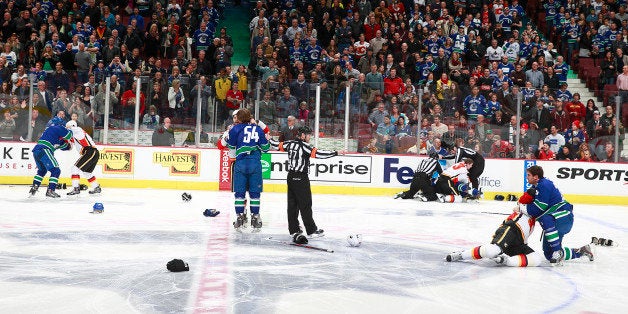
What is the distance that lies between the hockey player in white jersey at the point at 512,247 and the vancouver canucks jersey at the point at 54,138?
8.44 m

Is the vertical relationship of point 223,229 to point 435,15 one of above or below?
below

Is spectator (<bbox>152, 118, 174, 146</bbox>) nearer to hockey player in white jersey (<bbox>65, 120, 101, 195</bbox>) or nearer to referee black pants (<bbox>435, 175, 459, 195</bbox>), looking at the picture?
hockey player in white jersey (<bbox>65, 120, 101, 195</bbox>)

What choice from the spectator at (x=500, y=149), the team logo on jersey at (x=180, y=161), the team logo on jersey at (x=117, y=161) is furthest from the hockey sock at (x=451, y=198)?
the team logo on jersey at (x=117, y=161)

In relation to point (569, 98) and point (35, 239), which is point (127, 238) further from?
point (569, 98)

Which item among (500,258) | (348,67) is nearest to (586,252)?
(500,258)

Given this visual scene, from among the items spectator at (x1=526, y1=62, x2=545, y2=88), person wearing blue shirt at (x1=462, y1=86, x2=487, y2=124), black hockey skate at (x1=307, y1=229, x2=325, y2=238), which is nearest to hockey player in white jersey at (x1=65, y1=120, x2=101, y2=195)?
black hockey skate at (x1=307, y1=229, x2=325, y2=238)

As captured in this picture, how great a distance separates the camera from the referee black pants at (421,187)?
16.5 m

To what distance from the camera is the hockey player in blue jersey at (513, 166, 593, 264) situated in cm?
850

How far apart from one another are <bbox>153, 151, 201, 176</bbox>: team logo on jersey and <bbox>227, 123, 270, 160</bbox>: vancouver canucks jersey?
7436mm

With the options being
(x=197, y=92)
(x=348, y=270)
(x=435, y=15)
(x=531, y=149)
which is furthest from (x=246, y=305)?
(x=435, y=15)

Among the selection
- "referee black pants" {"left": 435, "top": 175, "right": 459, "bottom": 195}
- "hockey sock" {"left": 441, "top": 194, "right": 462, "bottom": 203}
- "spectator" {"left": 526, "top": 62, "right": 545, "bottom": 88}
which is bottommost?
"hockey sock" {"left": 441, "top": 194, "right": 462, "bottom": 203}

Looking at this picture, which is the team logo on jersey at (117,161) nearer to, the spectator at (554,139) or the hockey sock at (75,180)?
the hockey sock at (75,180)

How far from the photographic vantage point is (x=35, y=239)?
964 cm

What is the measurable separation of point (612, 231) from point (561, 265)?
4152 millimetres
